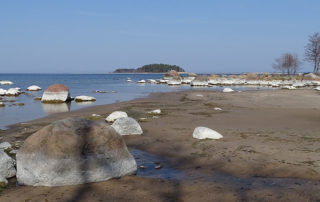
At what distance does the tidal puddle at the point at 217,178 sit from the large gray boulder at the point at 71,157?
0.58 metres

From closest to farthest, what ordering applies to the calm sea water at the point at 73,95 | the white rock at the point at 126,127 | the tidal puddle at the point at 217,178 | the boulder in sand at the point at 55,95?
the tidal puddle at the point at 217,178
the white rock at the point at 126,127
the calm sea water at the point at 73,95
the boulder in sand at the point at 55,95

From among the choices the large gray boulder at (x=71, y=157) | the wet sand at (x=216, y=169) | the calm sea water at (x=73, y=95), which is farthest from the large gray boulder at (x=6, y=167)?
the calm sea water at (x=73, y=95)

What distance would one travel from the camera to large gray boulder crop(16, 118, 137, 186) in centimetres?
545

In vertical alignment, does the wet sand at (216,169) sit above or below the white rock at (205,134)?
below

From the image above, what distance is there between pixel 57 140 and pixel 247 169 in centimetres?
383

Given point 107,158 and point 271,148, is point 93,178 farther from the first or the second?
point 271,148

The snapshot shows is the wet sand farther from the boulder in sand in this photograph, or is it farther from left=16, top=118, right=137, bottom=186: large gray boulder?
the boulder in sand

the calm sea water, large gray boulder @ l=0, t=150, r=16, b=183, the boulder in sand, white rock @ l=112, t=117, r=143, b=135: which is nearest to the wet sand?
white rock @ l=112, t=117, r=143, b=135

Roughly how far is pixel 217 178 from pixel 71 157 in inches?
109

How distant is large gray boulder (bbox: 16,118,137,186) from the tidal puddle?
58cm

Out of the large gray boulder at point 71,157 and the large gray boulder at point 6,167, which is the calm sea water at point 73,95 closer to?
the large gray boulder at point 6,167

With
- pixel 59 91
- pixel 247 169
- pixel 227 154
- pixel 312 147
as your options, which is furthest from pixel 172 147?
pixel 59 91

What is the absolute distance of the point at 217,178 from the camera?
5.77 m

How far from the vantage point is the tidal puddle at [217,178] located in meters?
5.21
